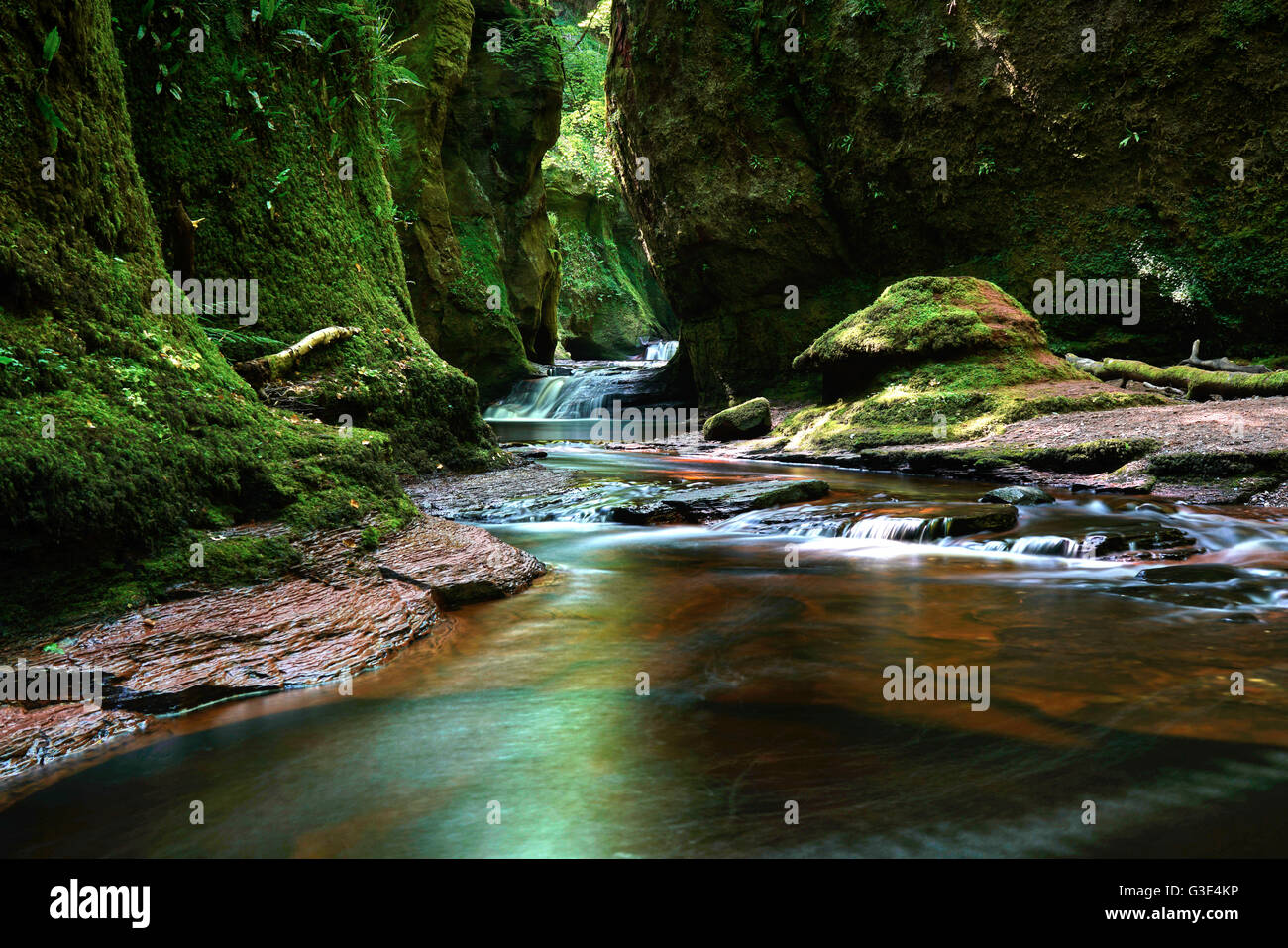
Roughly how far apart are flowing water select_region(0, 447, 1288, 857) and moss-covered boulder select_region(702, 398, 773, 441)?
9812 millimetres

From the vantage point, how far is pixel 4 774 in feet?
7.15

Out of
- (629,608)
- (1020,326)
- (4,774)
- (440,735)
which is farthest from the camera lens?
(1020,326)

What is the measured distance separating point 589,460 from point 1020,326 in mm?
7308

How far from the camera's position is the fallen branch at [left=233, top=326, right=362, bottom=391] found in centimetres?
608

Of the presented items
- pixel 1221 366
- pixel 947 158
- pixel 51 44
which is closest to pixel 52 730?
pixel 51 44

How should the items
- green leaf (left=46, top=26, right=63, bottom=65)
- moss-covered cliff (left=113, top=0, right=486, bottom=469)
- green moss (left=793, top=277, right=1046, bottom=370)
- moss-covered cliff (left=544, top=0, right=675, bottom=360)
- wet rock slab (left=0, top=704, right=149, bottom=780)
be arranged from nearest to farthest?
1. wet rock slab (left=0, top=704, right=149, bottom=780)
2. green leaf (left=46, top=26, right=63, bottom=65)
3. moss-covered cliff (left=113, top=0, right=486, bottom=469)
4. green moss (left=793, top=277, right=1046, bottom=370)
5. moss-covered cliff (left=544, top=0, right=675, bottom=360)

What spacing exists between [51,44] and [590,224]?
40010mm

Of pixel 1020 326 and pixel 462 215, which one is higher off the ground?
pixel 462 215

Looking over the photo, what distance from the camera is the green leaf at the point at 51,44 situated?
336 cm

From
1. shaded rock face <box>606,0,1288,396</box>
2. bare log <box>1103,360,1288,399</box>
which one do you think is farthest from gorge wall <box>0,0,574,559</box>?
bare log <box>1103,360,1288,399</box>

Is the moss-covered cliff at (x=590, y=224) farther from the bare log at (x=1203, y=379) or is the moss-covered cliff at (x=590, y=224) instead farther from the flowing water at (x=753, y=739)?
the flowing water at (x=753, y=739)

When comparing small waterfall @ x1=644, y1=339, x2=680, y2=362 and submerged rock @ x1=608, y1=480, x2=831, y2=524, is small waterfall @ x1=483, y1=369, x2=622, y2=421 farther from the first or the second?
submerged rock @ x1=608, y1=480, x2=831, y2=524
